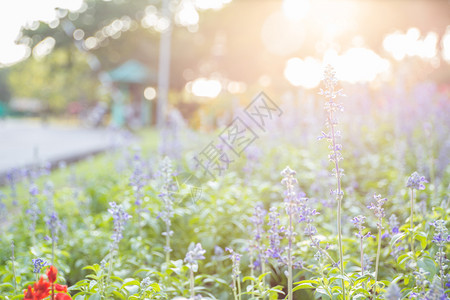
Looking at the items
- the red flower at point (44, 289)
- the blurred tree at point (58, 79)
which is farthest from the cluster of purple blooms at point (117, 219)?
the blurred tree at point (58, 79)

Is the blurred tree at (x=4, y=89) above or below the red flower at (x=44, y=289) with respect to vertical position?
above

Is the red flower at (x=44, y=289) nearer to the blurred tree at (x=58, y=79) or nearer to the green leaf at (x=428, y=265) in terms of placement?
the green leaf at (x=428, y=265)

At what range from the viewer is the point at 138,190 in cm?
358

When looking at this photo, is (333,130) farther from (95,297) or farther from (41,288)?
(41,288)

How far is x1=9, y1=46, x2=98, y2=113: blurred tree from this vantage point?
34906mm

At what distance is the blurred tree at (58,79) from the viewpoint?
34.9m

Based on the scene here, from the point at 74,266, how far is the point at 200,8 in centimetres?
2490

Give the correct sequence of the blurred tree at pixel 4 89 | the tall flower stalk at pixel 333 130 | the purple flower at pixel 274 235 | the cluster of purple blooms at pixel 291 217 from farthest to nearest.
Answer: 1. the blurred tree at pixel 4 89
2. the purple flower at pixel 274 235
3. the tall flower stalk at pixel 333 130
4. the cluster of purple blooms at pixel 291 217

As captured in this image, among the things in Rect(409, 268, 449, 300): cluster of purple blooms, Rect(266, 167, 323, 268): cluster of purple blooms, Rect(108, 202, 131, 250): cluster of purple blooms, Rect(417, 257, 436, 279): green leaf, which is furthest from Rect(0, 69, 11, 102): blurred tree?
Rect(409, 268, 449, 300): cluster of purple blooms

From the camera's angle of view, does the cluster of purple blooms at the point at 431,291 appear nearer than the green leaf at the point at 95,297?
Yes

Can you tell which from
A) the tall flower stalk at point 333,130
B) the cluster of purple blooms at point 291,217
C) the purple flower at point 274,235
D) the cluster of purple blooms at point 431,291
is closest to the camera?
the cluster of purple blooms at point 431,291

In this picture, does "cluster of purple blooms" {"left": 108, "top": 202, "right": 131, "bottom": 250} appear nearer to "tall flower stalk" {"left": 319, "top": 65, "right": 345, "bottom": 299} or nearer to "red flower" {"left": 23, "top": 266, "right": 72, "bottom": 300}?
"red flower" {"left": 23, "top": 266, "right": 72, "bottom": 300}

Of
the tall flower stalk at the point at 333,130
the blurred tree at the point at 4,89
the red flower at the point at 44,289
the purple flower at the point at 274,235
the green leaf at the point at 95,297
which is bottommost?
the green leaf at the point at 95,297

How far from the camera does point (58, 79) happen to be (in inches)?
1789
